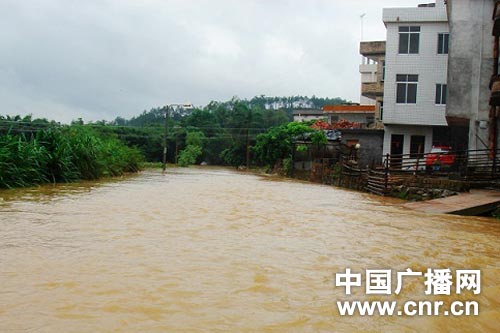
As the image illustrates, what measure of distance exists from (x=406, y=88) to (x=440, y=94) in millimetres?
1613

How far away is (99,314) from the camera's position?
14.1ft

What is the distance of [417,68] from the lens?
25891 millimetres

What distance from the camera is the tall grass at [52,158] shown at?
15.5m

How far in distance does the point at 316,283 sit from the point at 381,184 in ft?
44.6

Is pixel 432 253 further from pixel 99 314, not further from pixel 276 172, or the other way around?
pixel 276 172

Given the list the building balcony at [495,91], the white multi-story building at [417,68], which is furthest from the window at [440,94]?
the building balcony at [495,91]

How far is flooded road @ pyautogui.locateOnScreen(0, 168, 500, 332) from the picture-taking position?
4.29 m

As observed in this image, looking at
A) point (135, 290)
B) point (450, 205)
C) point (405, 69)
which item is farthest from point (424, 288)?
point (405, 69)

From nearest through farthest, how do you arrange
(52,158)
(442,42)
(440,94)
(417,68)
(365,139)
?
(52,158), (440,94), (442,42), (417,68), (365,139)

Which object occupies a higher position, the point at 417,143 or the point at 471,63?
the point at 471,63

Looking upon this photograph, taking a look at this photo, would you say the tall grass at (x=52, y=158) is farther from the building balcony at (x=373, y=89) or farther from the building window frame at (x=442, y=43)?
the building window frame at (x=442, y=43)

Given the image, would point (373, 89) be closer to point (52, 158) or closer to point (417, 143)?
point (417, 143)

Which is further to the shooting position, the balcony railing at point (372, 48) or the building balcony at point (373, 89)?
the balcony railing at point (372, 48)

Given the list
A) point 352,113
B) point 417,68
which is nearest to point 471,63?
point 417,68
